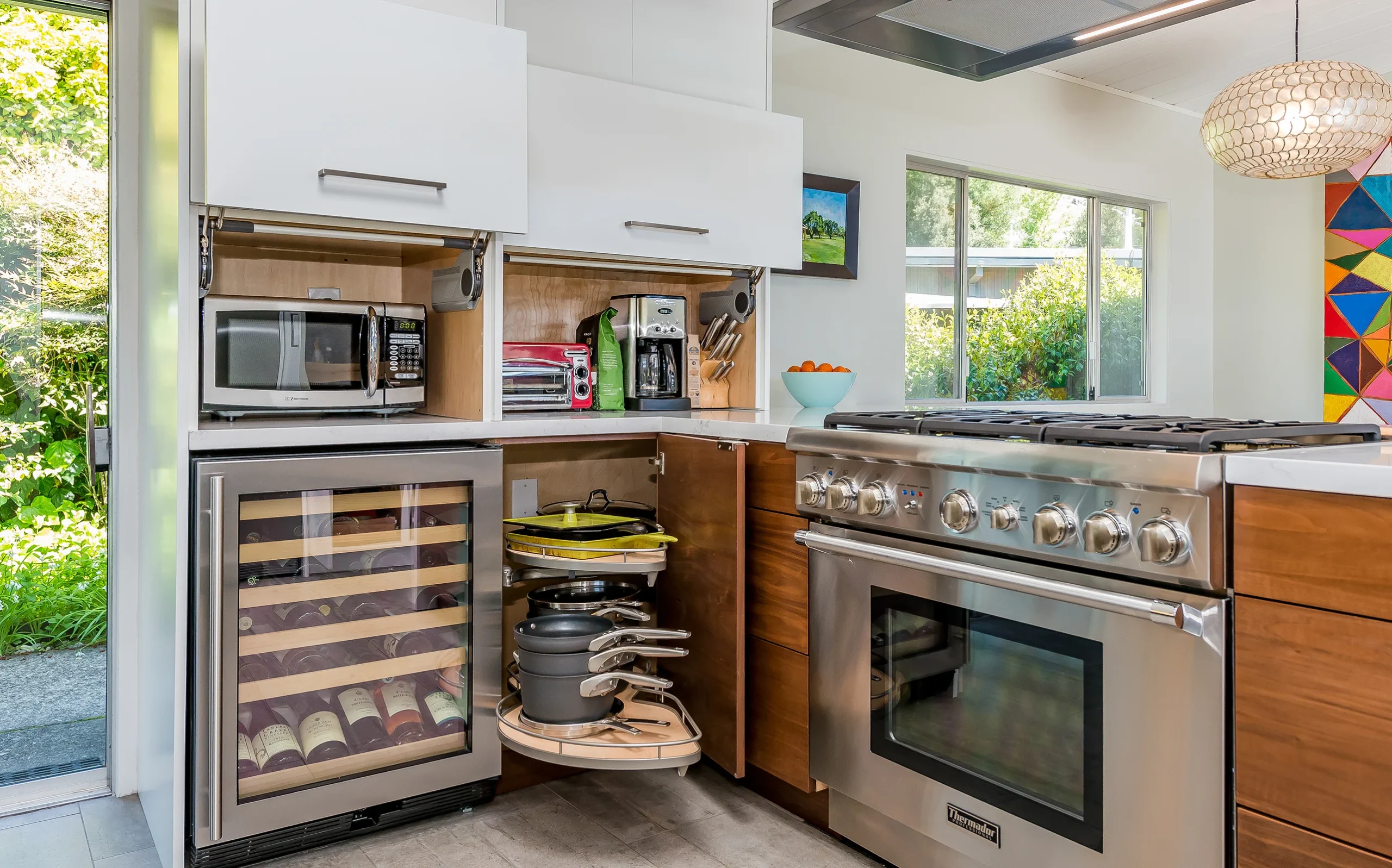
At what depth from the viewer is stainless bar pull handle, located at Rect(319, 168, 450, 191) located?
6.06ft

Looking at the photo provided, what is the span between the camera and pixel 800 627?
1985 millimetres

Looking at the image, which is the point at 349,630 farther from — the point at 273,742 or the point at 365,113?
the point at 365,113

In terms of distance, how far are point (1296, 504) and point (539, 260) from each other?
185 centimetres

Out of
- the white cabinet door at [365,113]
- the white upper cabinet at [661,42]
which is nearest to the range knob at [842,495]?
the white cabinet door at [365,113]

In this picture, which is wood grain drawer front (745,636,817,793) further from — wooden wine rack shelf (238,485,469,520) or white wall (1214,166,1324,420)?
white wall (1214,166,1324,420)

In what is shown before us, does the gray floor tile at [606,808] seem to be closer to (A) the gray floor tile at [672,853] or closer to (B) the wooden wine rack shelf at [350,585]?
(A) the gray floor tile at [672,853]

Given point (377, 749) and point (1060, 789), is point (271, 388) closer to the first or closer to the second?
point (377, 749)

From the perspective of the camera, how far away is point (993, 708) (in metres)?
1.58

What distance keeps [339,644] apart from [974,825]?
51.3 inches

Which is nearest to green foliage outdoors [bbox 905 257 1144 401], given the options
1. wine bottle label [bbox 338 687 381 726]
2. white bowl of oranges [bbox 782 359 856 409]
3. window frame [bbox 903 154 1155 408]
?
window frame [bbox 903 154 1155 408]

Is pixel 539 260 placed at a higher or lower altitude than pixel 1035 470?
higher

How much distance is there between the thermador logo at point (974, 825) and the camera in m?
1.57

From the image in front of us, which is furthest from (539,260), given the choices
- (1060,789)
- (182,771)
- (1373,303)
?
(1373,303)

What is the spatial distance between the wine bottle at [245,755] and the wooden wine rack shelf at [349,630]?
0.16 m
